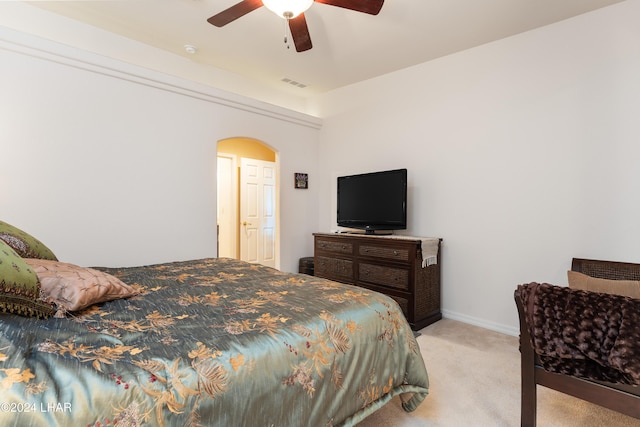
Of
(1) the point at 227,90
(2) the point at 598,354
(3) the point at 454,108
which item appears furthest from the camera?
(1) the point at 227,90

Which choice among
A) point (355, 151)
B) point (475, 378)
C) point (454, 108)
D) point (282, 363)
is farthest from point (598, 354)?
point (355, 151)

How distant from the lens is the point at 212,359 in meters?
1.01

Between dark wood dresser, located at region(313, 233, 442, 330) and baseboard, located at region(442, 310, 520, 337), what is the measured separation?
116 millimetres

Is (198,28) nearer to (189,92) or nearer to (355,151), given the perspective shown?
(189,92)

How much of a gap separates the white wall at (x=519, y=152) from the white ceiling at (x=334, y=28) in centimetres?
23

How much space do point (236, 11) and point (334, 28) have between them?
1127 mm

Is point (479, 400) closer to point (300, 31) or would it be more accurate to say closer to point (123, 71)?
point (300, 31)

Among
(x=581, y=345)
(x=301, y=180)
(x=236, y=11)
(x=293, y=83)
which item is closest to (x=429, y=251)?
(x=581, y=345)

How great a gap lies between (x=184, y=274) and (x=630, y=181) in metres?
3.43

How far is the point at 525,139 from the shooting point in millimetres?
3047

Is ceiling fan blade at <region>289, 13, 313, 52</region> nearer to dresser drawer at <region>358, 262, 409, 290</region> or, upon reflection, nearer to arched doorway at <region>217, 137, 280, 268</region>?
dresser drawer at <region>358, 262, 409, 290</region>

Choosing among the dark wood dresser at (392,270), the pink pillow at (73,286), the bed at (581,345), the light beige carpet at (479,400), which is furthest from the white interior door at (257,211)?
the bed at (581,345)

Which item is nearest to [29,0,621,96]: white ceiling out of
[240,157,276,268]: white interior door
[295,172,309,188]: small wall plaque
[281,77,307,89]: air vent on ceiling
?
[281,77,307,89]: air vent on ceiling

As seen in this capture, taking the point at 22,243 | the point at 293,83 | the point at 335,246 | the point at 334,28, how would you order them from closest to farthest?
1. the point at 22,243
2. the point at 334,28
3. the point at 335,246
4. the point at 293,83
